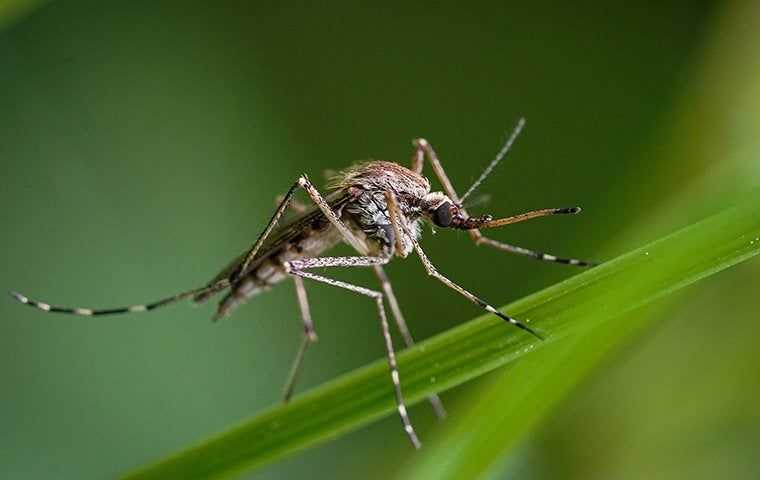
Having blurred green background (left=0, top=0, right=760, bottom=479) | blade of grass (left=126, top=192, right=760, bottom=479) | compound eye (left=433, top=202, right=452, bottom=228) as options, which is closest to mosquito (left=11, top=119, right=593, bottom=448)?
compound eye (left=433, top=202, right=452, bottom=228)

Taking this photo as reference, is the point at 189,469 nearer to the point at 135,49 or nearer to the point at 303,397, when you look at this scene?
the point at 303,397

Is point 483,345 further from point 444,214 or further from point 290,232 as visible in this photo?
point 290,232

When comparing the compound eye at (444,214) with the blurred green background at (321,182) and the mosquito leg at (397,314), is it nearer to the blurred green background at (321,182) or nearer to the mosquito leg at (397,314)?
the mosquito leg at (397,314)

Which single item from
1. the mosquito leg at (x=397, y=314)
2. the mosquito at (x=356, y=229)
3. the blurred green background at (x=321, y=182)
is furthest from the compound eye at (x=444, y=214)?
the blurred green background at (x=321, y=182)

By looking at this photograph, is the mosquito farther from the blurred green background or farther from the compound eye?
the blurred green background

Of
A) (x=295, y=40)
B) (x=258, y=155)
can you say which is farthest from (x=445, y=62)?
(x=258, y=155)
